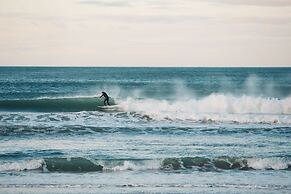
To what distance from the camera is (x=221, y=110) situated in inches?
1168

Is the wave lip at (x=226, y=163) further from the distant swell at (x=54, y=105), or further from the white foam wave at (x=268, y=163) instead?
the distant swell at (x=54, y=105)

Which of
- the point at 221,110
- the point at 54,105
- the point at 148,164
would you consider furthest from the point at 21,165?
the point at 54,105

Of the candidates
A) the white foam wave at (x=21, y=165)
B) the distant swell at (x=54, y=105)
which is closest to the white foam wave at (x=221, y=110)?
the distant swell at (x=54, y=105)

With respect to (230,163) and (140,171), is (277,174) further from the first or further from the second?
(140,171)

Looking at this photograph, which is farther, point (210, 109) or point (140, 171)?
point (210, 109)

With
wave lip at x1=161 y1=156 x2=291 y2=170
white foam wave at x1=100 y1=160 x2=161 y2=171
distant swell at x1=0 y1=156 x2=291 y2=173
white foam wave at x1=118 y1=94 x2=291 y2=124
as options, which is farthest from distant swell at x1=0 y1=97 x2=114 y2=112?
wave lip at x1=161 y1=156 x2=291 y2=170

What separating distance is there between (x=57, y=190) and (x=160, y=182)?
2659 millimetres

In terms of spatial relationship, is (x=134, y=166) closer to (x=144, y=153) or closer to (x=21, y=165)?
(x=144, y=153)

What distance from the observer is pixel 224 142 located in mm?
18781

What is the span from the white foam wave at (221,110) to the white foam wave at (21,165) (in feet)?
36.4

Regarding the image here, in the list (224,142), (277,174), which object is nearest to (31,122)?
(224,142)

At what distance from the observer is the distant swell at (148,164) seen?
49.8 ft

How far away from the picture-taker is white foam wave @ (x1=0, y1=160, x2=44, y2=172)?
15008 mm

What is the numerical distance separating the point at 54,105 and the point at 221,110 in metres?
10.3
